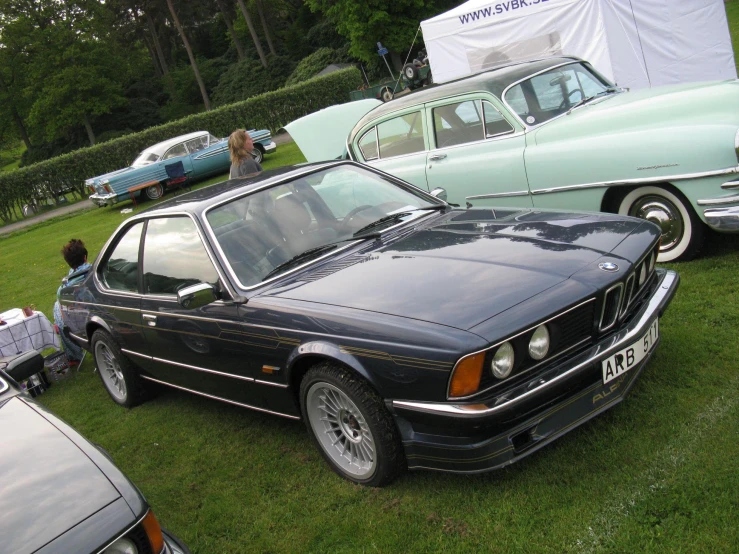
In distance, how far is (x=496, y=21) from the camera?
46.5 feet

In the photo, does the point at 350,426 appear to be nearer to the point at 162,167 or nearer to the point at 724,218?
the point at 724,218

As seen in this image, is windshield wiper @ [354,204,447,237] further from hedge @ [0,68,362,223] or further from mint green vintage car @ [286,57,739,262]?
hedge @ [0,68,362,223]

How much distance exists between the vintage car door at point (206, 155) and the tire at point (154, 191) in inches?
40.0

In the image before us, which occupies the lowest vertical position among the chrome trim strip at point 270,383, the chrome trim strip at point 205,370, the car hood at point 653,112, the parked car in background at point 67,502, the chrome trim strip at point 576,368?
the chrome trim strip at point 576,368

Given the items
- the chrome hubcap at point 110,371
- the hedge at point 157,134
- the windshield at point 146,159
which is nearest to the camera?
the chrome hubcap at point 110,371

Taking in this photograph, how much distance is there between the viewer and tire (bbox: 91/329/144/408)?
5.22 meters

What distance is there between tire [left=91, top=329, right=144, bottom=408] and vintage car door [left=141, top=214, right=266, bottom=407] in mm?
423

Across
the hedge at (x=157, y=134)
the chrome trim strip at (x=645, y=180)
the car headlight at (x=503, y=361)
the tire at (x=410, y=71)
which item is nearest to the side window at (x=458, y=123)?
the chrome trim strip at (x=645, y=180)

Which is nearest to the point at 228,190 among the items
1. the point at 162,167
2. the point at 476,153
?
the point at 476,153

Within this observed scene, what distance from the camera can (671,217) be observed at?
540 centimetres

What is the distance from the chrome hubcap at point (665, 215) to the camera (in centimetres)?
538

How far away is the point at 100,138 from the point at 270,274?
172 ft

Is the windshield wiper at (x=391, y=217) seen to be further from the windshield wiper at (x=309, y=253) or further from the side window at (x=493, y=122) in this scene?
the side window at (x=493, y=122)

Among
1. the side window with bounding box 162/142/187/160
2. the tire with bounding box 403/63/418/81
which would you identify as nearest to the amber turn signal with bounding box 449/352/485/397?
the side window with bounding box 162/142/187/160
